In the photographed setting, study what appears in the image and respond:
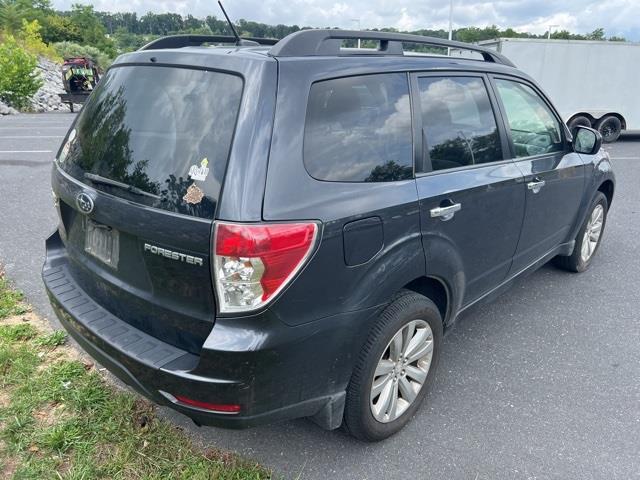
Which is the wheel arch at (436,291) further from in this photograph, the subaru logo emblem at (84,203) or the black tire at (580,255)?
the black tire at (580,255)

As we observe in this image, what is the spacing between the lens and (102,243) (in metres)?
2.34

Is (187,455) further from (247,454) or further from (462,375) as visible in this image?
(462,375)

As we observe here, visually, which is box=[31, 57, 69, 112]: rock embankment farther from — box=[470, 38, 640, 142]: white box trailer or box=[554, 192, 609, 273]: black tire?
box=[554, 192, 609, 273]: black tire

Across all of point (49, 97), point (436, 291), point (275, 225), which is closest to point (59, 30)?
point (49, 97)

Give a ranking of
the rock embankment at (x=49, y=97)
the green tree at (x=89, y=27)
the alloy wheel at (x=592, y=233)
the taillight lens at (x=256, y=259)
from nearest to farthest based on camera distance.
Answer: the taillight lens at (x=256, y=259) < the alloy wheel at (x=592, y=233) < the rock embankment at (x=49, y=97) < the green tree at (x=89, y=27)

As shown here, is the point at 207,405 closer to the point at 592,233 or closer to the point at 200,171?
the point at 200,171

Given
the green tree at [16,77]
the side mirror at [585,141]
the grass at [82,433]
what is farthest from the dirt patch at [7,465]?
the green tree at [16,77]

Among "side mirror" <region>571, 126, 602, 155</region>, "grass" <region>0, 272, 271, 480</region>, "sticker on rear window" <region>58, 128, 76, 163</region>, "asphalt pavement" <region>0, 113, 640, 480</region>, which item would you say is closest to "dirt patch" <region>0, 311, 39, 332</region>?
"asphalt pavement" <region>0, 113, 640, 480</region>

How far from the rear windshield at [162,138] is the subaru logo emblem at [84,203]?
0.07 metres

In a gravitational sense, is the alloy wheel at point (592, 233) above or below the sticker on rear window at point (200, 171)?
below

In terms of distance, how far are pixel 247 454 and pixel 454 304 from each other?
1376 mm

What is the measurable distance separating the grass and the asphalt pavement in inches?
6.6

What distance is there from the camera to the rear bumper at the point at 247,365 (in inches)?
75.0

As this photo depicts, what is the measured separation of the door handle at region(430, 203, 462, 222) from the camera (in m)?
2.49
